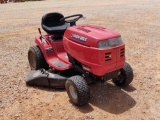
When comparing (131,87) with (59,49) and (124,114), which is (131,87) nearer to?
(124,114)

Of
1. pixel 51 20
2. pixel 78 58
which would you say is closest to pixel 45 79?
pixel 78 58

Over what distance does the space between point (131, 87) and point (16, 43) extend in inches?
200

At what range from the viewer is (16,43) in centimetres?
887

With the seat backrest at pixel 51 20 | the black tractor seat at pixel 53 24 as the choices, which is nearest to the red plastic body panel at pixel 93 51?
the black tractor seat at pixel 53 24

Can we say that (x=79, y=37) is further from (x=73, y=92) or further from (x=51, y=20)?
(x=51, y=20)

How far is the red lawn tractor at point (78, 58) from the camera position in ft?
13.7

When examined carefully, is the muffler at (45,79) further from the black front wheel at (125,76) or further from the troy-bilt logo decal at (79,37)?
the black front wheel at (125,76)

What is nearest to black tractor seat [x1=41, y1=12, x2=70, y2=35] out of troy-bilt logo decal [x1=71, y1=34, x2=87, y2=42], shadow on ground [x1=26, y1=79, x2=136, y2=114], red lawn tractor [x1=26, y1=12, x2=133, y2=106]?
red lawn tractor [x1=26, y1=12, x2=133, y2=106]

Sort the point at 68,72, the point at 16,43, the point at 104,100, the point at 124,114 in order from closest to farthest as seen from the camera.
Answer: the point at 124,114, the point at 104,100, the point at 68,72, the point at 16,43

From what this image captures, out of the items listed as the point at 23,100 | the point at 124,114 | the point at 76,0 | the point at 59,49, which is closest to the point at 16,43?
the point at 59,49

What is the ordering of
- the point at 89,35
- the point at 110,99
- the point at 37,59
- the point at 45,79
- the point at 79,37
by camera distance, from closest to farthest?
the point at 89,35 < the point at 79,37 < the point at 110,99 < the point at 45,79 < the point at 37,59

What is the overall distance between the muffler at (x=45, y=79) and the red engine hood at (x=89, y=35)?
2.75ft

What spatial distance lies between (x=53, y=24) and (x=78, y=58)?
148 centimetres

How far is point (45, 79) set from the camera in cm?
502
